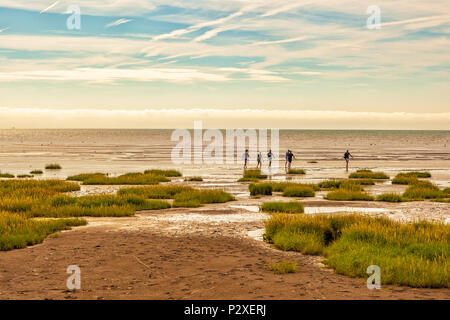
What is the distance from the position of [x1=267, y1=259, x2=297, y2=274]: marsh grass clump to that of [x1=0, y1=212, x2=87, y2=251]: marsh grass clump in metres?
7.33

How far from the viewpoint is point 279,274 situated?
1103 centimetres

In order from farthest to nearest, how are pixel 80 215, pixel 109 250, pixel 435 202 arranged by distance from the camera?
pixel 435 202
pixel 80 215
pixel 109 250

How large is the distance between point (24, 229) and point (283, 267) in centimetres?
875

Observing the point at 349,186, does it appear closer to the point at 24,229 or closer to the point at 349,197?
the point at 349,197

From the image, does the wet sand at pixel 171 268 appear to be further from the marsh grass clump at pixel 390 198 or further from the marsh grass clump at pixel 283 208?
the marsh grass clump at pixel 390 198

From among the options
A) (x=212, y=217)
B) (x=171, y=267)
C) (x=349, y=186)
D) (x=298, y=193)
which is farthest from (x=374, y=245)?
(x=349, y=186)

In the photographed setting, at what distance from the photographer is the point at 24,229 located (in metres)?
15.2

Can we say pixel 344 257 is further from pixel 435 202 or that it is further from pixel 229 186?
pixel 229 186

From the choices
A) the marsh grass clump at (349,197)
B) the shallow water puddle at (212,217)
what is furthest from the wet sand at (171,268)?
the marsh grass clump at (349,197)

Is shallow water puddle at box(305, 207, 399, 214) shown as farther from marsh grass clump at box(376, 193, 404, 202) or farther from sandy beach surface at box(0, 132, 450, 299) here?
sandy beach surface at box(0, 132, 450, 299)

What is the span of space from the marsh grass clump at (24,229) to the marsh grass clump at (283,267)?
7.33 metres

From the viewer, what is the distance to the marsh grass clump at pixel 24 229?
541 inches
